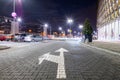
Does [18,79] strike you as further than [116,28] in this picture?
No

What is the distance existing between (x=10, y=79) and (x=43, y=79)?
108 centimetres

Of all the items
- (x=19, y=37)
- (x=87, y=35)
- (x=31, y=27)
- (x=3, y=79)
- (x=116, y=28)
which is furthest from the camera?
(x=31, y=27)

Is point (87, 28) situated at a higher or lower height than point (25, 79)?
higher

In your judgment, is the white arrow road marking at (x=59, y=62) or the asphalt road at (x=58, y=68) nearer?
the asphalt road at (x=58, y=68)

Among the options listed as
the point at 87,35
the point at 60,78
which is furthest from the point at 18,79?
the point at 87,35

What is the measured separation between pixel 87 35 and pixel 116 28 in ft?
63.5

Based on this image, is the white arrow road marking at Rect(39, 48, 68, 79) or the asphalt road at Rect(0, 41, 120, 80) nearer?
the asphalt road at Rect(0, 41, 120, 80)

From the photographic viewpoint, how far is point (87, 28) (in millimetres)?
40562

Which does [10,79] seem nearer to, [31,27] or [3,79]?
[3,79]

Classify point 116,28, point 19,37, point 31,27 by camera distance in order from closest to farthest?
point 19,37
point 116,28
point 31,27

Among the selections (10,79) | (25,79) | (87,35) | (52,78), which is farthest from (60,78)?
(87,35)

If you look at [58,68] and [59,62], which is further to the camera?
[59,62]

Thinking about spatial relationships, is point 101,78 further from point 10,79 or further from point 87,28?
point 87,28

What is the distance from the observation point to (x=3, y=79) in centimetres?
649
